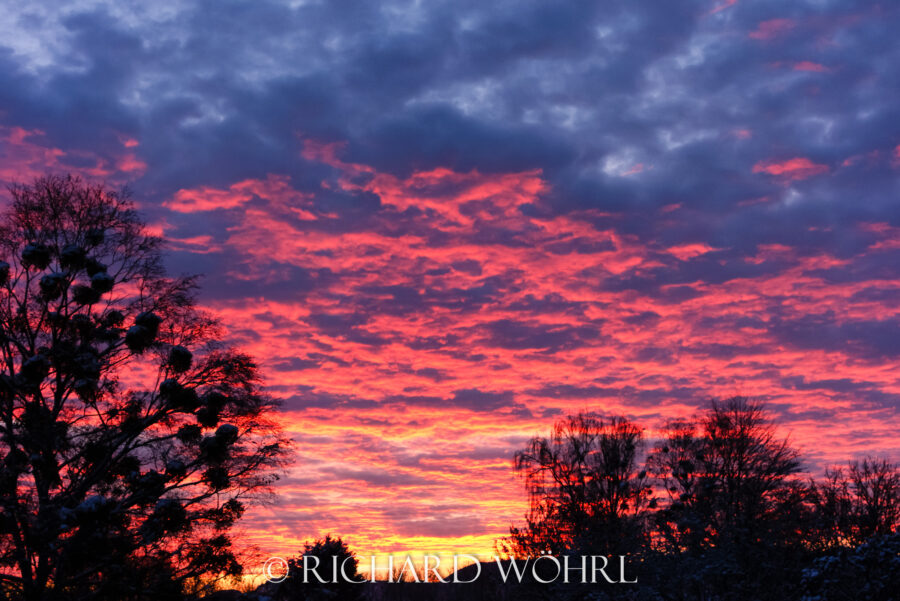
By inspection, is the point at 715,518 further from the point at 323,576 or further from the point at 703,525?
the point at 323,576

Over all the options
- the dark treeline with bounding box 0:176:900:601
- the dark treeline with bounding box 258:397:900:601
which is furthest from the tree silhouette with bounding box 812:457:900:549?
the dark treeline with bounding box 0:176:900:601

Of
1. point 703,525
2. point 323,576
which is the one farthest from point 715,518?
point 323,576

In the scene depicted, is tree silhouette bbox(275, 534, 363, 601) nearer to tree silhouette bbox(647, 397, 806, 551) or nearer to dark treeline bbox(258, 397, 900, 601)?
dark treeline bbox(258, 397, 900, 601)

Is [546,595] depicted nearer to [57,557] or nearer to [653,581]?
[653,581]

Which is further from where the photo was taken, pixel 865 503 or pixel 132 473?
pixel 865 503

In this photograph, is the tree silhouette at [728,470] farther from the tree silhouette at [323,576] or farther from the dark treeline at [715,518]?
the tree silhouette at [323,576]

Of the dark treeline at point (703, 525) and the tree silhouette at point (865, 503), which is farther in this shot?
the tree silhouette at point (865, 503)

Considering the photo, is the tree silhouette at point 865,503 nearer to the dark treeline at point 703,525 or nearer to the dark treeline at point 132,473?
the dark treeline at point 703,525

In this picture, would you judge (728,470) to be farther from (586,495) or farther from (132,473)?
(132,473)

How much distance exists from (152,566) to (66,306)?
30.9 feet

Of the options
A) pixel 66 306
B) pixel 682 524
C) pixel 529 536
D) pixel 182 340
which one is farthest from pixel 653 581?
pixel 66 306

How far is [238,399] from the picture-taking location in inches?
1157

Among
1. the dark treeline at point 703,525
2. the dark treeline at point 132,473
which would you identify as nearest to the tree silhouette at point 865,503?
the dark treeline at point 703,525


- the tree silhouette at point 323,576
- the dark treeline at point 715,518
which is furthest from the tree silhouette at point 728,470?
the tree silhouette at point 323,576
